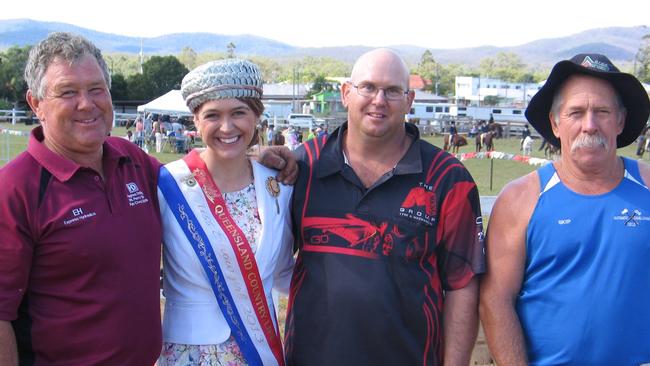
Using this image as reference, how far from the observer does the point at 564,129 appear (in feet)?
9.13

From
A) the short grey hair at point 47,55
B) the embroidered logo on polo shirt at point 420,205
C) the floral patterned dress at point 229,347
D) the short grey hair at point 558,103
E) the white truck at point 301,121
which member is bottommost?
the white truck at point 301,121

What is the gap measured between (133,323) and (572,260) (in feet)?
5.67

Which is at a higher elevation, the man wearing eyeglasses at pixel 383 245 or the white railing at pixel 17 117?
the man wearing eyeglasses at pixel 383 245

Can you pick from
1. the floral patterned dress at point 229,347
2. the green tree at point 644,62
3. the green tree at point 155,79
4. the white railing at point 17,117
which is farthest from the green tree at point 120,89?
the green tree at point 644,62

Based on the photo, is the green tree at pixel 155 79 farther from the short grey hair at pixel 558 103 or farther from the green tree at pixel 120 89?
the short grey hair at pixel 558 103

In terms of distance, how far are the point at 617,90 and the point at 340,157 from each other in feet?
3.91

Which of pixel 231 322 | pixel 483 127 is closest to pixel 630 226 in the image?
pixel 231 322

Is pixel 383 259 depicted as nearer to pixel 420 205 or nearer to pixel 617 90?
pixel 420 205

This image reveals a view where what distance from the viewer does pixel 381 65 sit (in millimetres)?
2908

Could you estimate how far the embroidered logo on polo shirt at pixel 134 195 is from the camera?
2.65 m

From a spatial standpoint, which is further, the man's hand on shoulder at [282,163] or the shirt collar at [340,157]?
the man's hand on shoulder at [282,163]

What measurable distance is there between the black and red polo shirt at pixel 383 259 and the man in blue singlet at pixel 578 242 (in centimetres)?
18

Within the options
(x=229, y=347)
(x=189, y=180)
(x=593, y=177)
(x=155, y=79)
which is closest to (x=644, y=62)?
(x=155, y=79)

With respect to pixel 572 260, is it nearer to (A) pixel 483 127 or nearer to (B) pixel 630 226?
(B) pixel 630 226
